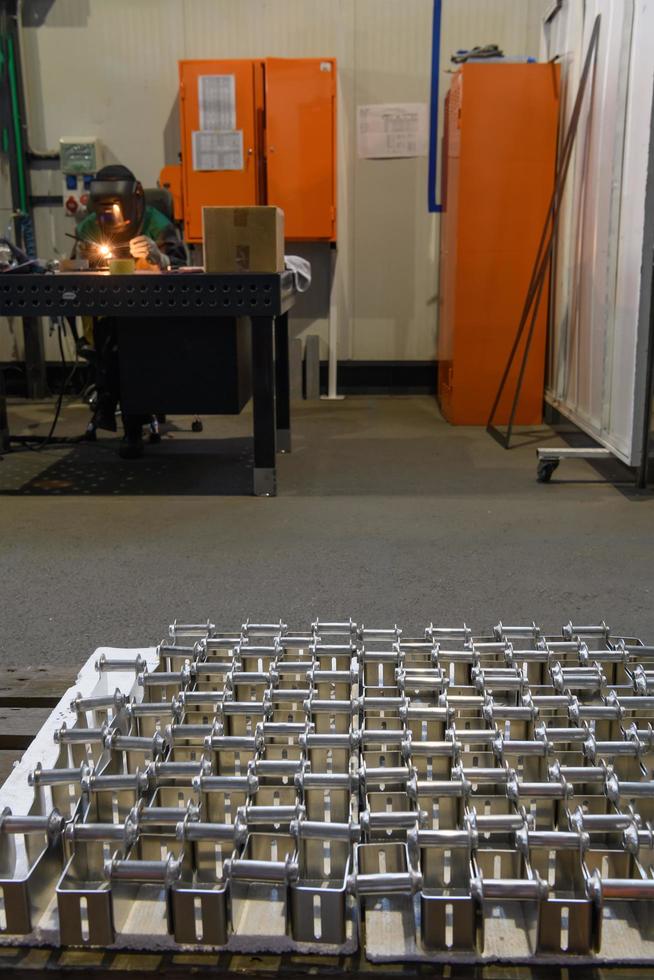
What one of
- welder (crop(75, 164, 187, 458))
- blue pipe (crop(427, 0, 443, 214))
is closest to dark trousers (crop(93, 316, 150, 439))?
welder (crop(75, 164, 187, 458))

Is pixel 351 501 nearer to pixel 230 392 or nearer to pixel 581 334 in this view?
pixel 230 392

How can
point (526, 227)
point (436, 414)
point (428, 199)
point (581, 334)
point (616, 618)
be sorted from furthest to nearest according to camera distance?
1. point (428, 199)
2. point (436, 414)
3. point (526, 227)
4. point (581, 334)
5. point (616, 618)

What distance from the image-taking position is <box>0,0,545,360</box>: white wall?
17.7 feet

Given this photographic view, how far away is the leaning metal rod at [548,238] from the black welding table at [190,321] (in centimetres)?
143

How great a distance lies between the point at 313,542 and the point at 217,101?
3423mm

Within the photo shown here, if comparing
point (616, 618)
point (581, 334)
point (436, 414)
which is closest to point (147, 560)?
point (616, 618)

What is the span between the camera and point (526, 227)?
473cm

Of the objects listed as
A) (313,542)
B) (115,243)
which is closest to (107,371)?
(115,243)

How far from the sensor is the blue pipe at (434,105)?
5.36 m

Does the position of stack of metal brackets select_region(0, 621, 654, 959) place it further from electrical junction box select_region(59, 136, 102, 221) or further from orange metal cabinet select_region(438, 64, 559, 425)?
electrical junction box select_region(59, 136, 102, 221)

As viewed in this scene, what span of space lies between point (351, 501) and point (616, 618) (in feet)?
4.40

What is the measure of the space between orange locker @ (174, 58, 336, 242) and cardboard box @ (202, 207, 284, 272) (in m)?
2.27

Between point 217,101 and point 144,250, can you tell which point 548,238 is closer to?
point 217,101

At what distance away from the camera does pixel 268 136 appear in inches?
208
